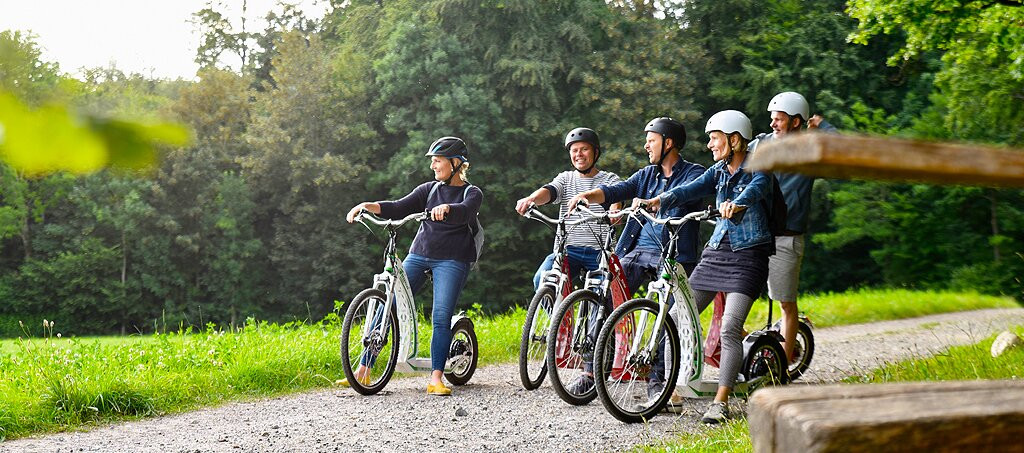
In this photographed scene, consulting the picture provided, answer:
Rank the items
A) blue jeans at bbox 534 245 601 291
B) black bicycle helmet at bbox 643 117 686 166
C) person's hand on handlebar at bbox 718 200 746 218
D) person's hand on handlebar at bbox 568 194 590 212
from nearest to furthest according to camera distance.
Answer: person's hand on handlebar at bbox 718 200 746 218
person's hand on handlebar at bbox 568 194 590 212
black bicycle helmet at bbox 643 117 686 166
blue jeans at bbox 534 245 601 291

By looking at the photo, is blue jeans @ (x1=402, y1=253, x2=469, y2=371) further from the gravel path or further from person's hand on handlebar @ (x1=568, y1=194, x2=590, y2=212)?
person's hand on handlebar @ (x1=568, y1=194, x2=590, y2=212)

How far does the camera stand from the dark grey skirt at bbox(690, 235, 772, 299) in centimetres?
563

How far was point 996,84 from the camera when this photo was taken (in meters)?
18.6

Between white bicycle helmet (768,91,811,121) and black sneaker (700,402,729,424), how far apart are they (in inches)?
68.2

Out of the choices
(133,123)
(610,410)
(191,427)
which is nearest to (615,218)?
(610,410)

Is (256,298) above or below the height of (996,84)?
below

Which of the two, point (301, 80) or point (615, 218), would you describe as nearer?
point (615, 218)

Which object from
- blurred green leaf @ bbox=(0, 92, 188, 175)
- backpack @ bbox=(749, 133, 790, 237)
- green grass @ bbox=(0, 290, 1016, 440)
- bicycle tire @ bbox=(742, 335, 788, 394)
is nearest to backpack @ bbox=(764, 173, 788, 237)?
backpack @ bbox=(749, 133, 790, 237)

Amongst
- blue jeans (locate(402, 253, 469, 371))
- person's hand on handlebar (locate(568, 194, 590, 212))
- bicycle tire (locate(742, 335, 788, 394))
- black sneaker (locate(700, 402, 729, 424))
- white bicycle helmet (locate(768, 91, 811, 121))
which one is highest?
white bicycle helmet (locate(768, 91, 811, 121))

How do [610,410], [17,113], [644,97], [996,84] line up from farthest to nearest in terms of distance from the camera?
[644,97] → [996,84] → [610,410] → [17,113]

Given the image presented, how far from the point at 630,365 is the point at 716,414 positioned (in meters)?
0.52

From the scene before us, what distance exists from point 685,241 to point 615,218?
546 mm

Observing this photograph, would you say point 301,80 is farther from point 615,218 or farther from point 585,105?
point 615,218

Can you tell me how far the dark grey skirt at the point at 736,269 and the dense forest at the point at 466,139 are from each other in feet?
54.9
